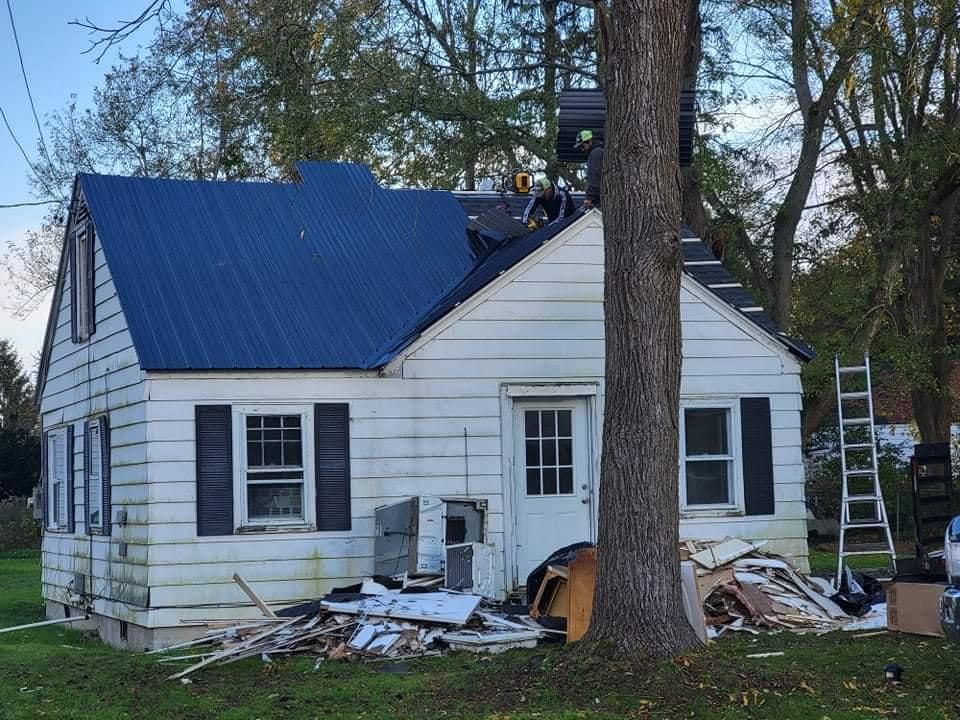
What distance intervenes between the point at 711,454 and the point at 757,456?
0.50 m

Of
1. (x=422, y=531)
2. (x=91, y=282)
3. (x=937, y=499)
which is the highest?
(x=91, y=282)

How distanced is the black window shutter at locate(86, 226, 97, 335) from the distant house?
0.05 meters

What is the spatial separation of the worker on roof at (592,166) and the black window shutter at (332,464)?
3.51m

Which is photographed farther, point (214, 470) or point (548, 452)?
point (548, 452)

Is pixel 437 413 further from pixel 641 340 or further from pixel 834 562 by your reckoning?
pixel 834 562

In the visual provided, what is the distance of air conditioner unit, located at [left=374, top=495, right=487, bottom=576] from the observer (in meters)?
13.4

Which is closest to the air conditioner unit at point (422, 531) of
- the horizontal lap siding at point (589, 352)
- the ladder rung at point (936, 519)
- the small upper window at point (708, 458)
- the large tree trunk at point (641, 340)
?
the horizontal lap siding at point (589, 352)

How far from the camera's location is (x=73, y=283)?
1652 cm

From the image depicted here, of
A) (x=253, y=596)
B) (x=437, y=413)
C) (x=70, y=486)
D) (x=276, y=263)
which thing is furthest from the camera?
(x=70, y=486)

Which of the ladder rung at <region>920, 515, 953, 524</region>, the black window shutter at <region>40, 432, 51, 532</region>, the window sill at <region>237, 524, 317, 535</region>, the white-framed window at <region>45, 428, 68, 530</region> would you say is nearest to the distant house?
the window sill at <region>237, 524, 317, 535</region>

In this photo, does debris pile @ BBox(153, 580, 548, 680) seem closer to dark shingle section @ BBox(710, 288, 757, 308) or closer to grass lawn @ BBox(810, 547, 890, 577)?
dark shingle section @ BBox(710, 288, 757, 308)

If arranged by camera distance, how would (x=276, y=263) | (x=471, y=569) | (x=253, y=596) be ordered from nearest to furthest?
(x=253, y=596) → (x=471, y=569) → (x=276, y=263)

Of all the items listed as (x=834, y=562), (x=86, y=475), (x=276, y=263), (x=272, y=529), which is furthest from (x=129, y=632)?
(x=834, y=562)

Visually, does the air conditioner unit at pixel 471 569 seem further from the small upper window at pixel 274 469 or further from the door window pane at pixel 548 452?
the small upper window at pixel 274 469
